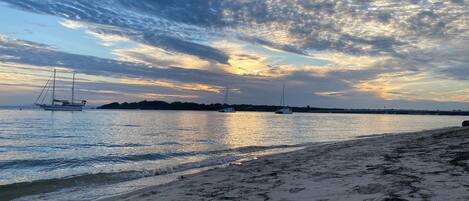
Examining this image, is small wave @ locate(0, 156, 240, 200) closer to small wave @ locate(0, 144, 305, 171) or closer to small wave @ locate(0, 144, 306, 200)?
small wave @ locate(0, 144, 306, 200)

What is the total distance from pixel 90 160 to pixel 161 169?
223 inches

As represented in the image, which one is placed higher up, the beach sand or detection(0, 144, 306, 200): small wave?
the beach sand

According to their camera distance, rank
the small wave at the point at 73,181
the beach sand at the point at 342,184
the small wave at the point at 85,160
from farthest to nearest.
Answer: the small wave at the point at 85,160, the small wave at the point at 73,181, the beach sand at the point at 342,184

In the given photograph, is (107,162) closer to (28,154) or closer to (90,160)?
(90,160)

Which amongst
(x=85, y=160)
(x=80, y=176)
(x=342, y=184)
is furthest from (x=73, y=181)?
(x=342, y=184)

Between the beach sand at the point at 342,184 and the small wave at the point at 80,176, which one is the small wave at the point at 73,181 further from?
the beach sand at the point at 342,184

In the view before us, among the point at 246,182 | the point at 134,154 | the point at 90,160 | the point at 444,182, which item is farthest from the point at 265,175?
the point at 134,154

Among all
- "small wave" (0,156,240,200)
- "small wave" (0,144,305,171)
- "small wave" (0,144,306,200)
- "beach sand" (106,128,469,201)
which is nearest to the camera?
"beach sand" (106,128,469,201)

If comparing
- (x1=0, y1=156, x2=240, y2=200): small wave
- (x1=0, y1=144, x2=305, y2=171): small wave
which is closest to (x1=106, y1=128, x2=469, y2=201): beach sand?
(x1=0, y1=156, x2=240, y2=200): small wave

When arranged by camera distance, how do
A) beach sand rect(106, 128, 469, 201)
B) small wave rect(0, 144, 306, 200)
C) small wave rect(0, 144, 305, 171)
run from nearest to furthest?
1. beach sand rect(106, 128, 469, 201)
2. small wave rect(0, 144, 306, 200)
3. small wave rect(0, 144, 305, 171)

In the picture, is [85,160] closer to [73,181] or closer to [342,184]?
[73,181]

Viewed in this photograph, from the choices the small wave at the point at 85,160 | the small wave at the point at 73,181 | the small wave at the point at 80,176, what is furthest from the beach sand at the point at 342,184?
the small wave at the point at 85,160

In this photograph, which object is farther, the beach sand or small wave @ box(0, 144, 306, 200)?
small wave @ box(0, 144, 306, 200)

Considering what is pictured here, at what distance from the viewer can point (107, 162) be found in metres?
21.7
